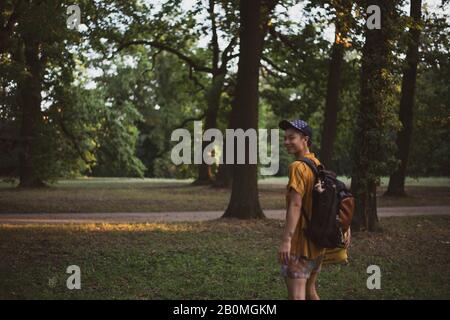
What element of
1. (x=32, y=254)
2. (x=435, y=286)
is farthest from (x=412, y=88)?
(x=32, y=254)

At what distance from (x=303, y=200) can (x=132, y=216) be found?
12.4 m

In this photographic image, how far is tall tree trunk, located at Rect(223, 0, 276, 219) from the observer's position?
15.3 meters

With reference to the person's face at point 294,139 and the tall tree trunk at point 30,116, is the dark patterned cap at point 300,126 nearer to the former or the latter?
the person's face at point 294,139

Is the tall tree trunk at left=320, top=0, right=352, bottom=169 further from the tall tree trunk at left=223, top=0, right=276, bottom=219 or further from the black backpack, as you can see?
the black backpack

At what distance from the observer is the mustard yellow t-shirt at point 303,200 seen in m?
5.03

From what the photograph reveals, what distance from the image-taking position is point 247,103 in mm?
15586

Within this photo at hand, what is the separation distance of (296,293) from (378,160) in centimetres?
838

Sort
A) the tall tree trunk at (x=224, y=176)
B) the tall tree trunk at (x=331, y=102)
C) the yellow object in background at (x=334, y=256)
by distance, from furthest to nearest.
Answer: the tall tree trunk at (x=224, y=176) → the tall tree trunk at (x=331, y=102) → the yellow object in background at (x=334, y=256)

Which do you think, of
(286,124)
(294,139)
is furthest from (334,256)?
(286,124)

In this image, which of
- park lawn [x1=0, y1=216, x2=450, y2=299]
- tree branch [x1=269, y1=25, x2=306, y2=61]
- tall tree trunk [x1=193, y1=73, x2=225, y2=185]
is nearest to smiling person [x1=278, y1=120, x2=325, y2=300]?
park lawn [x1=0, y1=216, x2=450, y2=299]

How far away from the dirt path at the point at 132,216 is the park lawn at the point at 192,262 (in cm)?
166

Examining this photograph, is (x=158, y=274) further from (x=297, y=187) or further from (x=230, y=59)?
(x=230, y=59)

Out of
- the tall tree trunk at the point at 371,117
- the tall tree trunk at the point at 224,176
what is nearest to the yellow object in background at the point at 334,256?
the tall tree trunk at the point at 371,117

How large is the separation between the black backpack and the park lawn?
299 cm
